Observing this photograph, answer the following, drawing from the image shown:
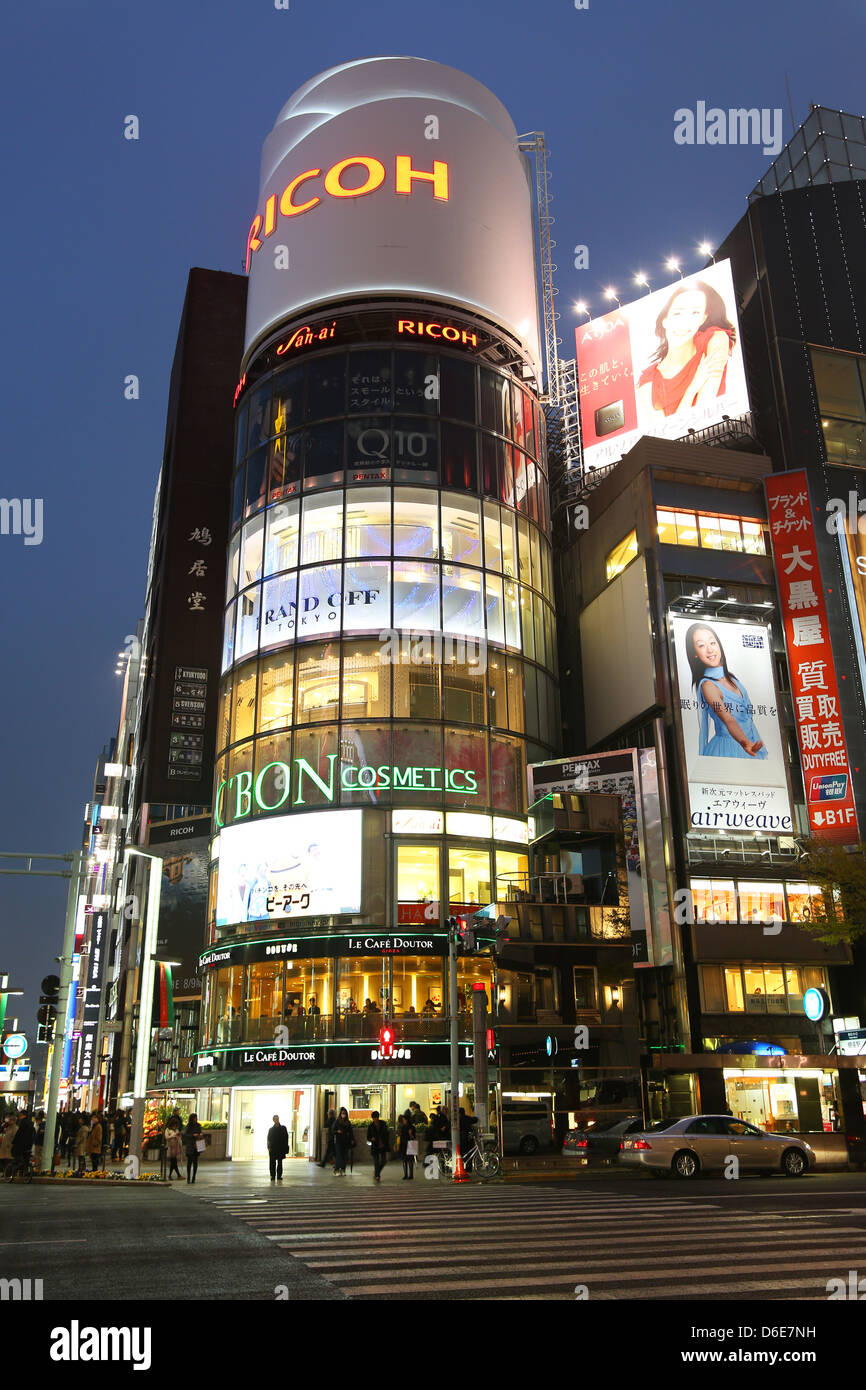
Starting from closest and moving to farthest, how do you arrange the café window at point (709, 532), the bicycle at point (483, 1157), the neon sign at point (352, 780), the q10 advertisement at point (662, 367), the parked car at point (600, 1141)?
1. the bicycle at point (483, 1157)
2. the parked car at point (600, 1141)
3. the neon sign at point (352, 780)
4. the café window at point (709, 532)
5. the q10 advertisement at point (662, 367)

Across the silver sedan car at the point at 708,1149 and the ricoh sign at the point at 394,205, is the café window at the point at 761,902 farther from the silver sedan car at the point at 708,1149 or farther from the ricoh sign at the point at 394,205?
the ricoh sign at the point at 394,205

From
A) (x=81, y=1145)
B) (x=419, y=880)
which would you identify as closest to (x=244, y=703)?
(x=419, y=880)

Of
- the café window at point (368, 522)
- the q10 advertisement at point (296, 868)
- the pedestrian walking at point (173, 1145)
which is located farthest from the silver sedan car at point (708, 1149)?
the café window at point (368, 522)

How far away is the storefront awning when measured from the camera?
134 ft

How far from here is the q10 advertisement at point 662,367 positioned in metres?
57.2

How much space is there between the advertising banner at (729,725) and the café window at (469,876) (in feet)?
30.0

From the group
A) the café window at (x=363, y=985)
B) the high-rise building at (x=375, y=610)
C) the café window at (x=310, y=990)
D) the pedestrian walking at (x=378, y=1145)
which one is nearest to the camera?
the pedestrian walking at (x=378, y=1145)

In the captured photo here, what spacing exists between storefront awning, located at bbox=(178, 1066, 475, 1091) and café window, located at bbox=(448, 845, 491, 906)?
23.7 ft

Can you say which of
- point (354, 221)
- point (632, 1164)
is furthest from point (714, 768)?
point (354, 221)

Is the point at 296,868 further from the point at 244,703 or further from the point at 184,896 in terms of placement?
the point at 184,896

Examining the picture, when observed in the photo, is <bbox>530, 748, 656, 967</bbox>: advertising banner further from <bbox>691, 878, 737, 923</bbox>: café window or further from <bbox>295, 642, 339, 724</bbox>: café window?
<bbox>295, 642, 339, 724</bbox>: café window

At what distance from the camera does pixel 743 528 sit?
2026 inches

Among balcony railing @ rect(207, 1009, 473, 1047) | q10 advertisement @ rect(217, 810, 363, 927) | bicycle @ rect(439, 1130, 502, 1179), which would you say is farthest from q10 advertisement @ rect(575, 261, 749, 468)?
bicycle @ rect(439, 1130, 502, 1179)

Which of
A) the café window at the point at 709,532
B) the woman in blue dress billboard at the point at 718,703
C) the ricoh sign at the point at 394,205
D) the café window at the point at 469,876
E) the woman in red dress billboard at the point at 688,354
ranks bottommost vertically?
the café window at the point at 469,876
